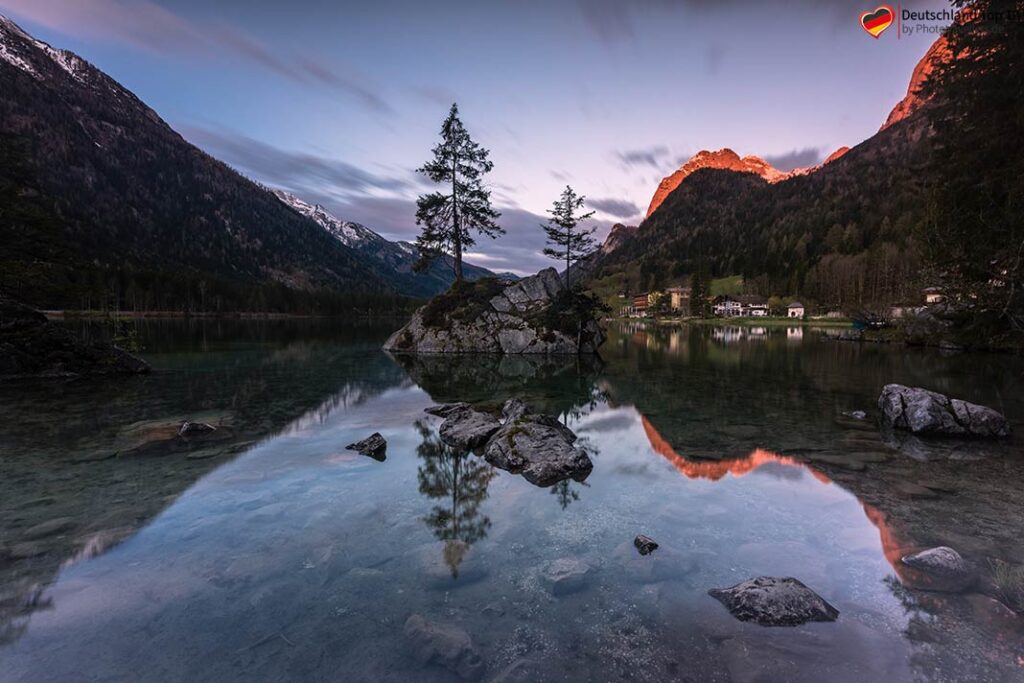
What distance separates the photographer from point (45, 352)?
27328mm

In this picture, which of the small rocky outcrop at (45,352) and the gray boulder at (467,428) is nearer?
the gray boulder at (467,428)

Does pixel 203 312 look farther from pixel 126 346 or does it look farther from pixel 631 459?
pixel 631 459

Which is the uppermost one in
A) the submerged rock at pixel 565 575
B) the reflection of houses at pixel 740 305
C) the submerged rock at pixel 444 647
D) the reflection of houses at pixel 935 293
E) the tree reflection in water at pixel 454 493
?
the reflection of houses at pixel 740 305

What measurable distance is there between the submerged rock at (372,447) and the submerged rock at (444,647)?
8312 millimetres

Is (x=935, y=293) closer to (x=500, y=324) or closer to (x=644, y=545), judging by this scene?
(x=644, y=545)

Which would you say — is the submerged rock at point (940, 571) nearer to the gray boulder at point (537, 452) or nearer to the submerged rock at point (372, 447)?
the gray boulder at point (537, 452)

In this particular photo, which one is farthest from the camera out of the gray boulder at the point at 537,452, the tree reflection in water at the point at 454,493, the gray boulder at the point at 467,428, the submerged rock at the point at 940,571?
the gray boulder at the point at 467,428

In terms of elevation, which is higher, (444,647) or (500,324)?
(500,324)

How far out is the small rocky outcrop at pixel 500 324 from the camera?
4872cm


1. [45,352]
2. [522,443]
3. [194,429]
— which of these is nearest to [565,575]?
[522,443]

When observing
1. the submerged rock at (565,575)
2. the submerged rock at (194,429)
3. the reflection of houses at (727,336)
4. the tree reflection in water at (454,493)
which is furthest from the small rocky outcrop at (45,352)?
the reflection of houses at (727,336)

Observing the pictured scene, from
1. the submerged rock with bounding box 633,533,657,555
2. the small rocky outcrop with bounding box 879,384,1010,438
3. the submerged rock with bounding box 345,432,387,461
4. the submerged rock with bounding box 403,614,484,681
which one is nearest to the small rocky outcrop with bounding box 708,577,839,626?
the submerged rock with bounding box 633,533,657,555

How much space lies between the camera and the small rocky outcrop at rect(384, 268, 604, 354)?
48.7 m

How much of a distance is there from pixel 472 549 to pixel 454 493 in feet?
9.63
